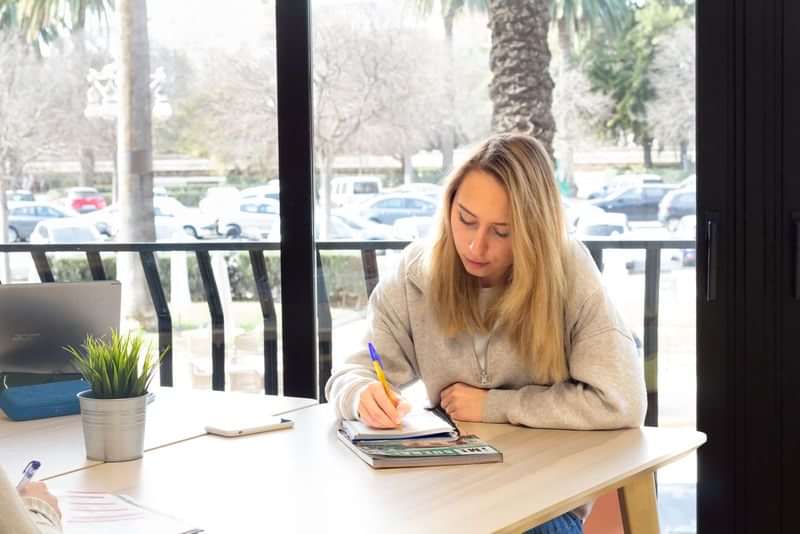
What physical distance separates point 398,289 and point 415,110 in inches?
38.0

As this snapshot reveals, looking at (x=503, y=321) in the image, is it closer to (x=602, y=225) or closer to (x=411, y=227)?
(x=602, y=225)

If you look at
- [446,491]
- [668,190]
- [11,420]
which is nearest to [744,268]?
[668,190]

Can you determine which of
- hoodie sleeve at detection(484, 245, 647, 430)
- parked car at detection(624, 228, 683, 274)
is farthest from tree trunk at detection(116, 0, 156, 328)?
hoodie sleeve at detection(484, 245, 647, 430)

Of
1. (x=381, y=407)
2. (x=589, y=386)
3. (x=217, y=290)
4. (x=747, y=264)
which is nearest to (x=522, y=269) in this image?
(x=589, y=386)

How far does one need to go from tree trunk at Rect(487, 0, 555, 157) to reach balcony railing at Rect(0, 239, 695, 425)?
40cm

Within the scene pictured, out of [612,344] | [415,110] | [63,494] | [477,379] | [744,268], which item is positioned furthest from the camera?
[415,110]

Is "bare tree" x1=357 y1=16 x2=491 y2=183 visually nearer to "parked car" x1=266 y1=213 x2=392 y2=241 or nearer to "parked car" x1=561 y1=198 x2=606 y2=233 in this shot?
"parked car" x1=266 y1=213 x2=392 y2=241

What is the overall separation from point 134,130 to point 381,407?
5.99 feet

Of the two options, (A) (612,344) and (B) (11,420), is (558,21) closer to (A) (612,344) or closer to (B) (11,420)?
(A) (612,344)

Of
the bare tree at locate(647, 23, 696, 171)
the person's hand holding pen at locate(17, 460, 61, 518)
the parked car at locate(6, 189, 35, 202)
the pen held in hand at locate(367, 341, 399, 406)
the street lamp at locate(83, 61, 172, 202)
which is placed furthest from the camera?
the parked car at locate(6, 189, 35, 202)

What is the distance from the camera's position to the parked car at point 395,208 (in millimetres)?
3260

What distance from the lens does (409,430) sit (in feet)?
6.41

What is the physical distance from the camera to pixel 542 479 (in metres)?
1.73

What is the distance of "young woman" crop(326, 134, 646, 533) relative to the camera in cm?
209
